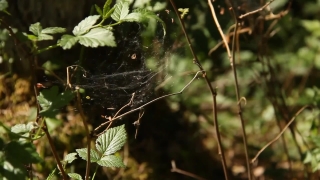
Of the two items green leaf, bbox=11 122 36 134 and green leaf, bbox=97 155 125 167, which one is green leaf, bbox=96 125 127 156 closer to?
green leaf, bbox=97 155 125 167

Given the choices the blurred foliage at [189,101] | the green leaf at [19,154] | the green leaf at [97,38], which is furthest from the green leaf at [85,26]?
the blurred foliage at [189,101]

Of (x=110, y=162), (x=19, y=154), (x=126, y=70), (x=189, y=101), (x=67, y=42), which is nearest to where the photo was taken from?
(x=19, y=154)

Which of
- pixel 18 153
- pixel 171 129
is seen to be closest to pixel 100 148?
pixel 18 153

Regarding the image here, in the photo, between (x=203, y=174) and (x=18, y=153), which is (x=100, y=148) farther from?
(x=203, y=174)

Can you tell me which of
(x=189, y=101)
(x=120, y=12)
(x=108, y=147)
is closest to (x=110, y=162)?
(x=108, y=147)

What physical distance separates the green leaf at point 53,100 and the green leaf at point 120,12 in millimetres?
211

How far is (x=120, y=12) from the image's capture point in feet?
3.16

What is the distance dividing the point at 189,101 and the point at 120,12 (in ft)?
4.41

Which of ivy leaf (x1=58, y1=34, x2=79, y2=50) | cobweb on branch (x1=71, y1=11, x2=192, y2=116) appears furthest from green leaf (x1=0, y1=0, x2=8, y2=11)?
cobweb on branch (x1=71, y1=11, x2=192, y2=116)

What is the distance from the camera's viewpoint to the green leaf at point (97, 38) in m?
0.85

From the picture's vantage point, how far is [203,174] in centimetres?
192

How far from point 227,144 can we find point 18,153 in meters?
1.68

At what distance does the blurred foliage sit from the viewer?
1611mm

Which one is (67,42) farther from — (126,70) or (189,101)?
(189,101)
